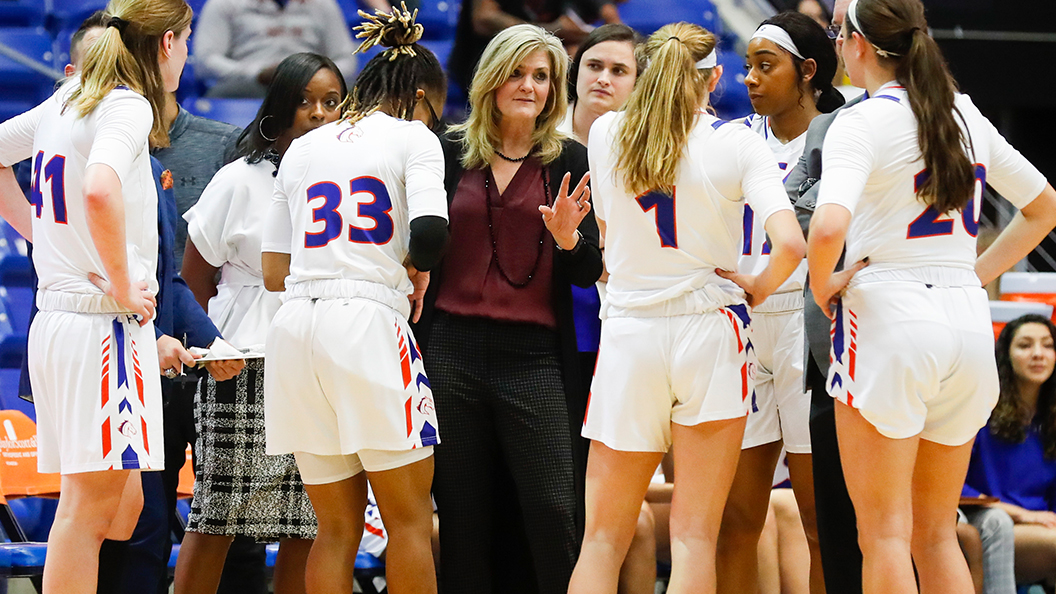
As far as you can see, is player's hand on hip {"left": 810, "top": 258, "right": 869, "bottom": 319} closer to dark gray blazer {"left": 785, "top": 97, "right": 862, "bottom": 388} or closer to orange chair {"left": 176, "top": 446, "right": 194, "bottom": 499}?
dark gray blazer {"left": 785, "top": 97, "right": 862, "bottom": 388}

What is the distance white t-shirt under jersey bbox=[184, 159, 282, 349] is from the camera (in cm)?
369

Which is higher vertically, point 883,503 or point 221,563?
point 883,503

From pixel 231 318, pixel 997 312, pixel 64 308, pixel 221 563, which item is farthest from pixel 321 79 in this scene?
pixel 997 312

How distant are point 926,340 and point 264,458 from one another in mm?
2238

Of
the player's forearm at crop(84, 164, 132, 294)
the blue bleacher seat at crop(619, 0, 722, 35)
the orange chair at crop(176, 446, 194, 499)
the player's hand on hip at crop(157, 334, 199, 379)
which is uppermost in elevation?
the blue bleacher seat at crop(619, 0, 722, 35)

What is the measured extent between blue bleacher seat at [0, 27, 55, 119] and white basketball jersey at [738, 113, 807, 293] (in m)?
4.70

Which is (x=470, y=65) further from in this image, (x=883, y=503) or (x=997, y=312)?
(x=883, y=503)

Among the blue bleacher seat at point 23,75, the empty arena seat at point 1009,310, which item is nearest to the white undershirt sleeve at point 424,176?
the empty arena seat at point 1009,310

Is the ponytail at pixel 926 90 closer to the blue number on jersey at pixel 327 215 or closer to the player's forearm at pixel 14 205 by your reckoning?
the blue number on jersey at pixel 327 215

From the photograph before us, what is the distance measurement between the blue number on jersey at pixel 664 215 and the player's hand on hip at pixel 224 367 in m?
1.41

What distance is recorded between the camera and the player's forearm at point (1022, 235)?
3051 mm

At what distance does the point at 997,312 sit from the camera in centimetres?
527

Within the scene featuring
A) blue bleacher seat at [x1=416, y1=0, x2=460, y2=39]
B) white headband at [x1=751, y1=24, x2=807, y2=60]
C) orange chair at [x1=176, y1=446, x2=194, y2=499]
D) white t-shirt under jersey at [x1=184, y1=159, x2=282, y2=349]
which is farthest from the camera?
blue bleacher seat at [x1=416, y1=0, x2=460, y2=39]

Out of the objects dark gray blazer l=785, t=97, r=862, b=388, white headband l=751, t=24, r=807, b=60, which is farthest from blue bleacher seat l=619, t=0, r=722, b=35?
dark gray blazer l=785, t=97, r=862, b=388
